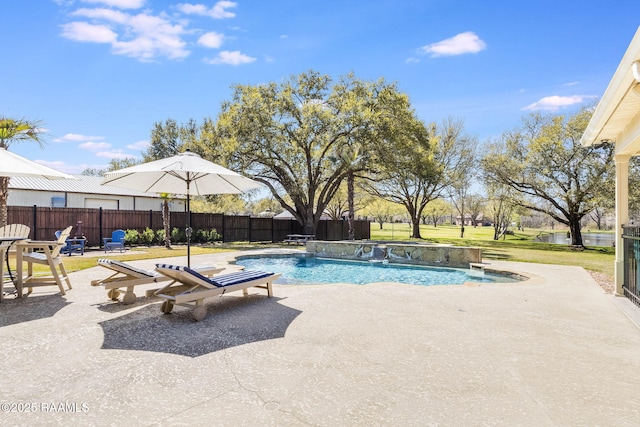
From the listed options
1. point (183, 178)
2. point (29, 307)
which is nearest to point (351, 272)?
point (183, 178)

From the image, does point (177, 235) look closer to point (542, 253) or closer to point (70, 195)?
point (70, 195)

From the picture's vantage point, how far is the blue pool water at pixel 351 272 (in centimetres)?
941

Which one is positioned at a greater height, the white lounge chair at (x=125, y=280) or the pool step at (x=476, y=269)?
the white lounge chair at (x=125, y=280)

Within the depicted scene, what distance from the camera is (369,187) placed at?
30.3 metres

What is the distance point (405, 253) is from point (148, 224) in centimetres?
1406

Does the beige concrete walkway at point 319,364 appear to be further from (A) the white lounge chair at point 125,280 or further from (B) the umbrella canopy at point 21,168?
(B) the umbrella canopy at point 21,168

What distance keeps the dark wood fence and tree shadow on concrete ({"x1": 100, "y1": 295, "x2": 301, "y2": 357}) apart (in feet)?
43.8

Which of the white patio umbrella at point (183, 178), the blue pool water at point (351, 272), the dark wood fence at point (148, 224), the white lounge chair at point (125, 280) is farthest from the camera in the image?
the dark wood fence at point (148, 224)

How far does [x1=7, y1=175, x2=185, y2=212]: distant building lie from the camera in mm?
22378

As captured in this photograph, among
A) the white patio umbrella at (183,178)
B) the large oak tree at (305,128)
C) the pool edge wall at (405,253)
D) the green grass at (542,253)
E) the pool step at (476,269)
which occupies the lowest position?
the green grass at (542,253)

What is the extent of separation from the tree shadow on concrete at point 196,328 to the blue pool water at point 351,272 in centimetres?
393

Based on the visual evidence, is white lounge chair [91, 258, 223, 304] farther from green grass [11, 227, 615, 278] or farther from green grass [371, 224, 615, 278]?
green grass [371, 224, 615, 278]

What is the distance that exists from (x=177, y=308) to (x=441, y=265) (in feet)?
29.8

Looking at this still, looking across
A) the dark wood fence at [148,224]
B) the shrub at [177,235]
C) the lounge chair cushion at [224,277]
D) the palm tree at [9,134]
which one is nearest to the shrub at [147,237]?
the dark wood fence at [148,224]
